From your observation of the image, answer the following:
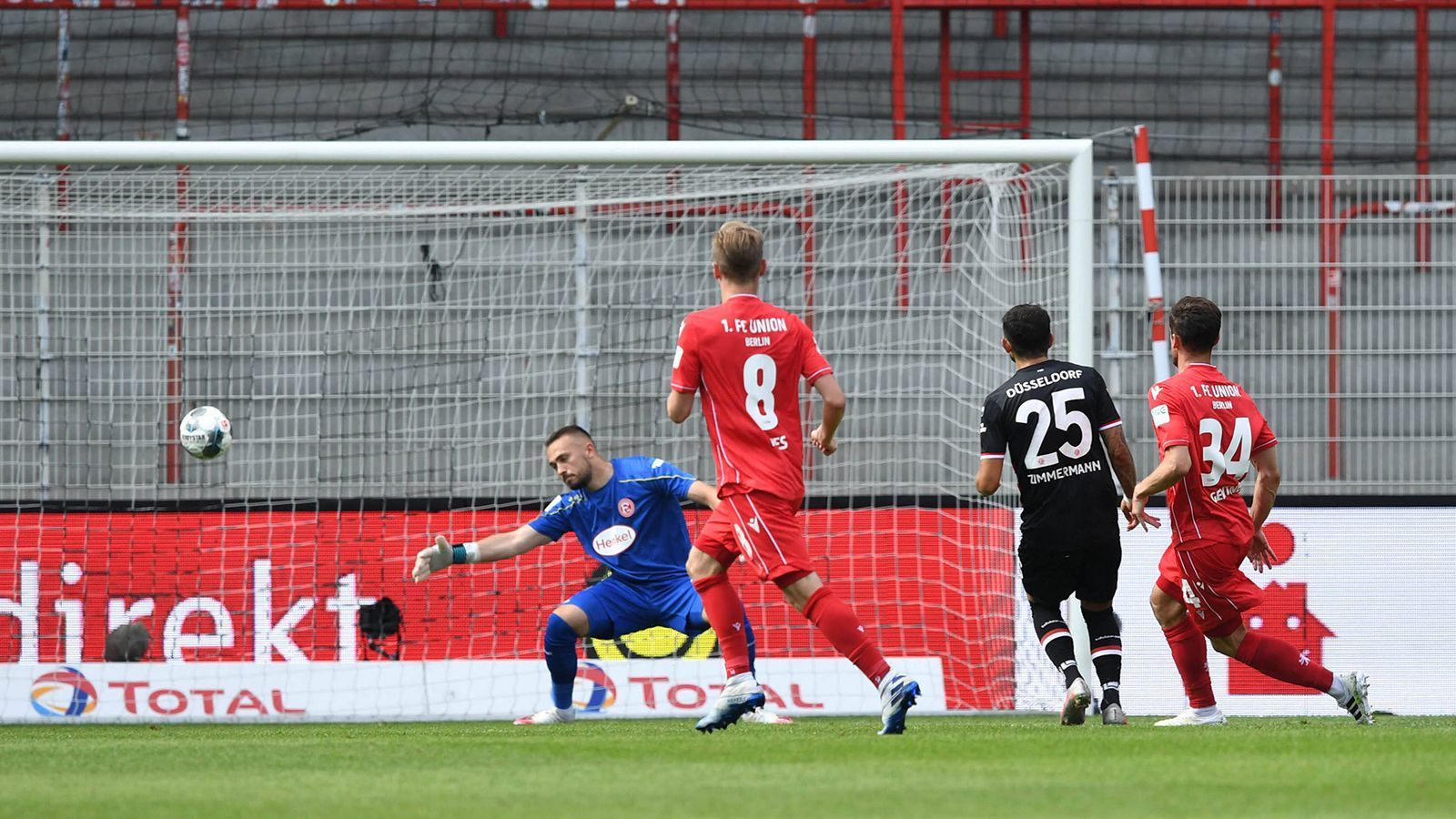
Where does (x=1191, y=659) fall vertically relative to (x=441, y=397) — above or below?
below

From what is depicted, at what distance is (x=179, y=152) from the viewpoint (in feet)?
24.5

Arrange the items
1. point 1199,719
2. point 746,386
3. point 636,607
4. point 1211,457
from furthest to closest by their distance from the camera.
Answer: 1. point 636,607
2. point 1199,719
3. point 1211,457
4. point 746,386

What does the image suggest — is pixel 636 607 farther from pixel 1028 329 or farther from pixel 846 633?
pixel 1028 329

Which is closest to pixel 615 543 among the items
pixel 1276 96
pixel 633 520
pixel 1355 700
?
pixel 633 520

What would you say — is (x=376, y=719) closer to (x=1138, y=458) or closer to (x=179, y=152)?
(x=179, y=152)

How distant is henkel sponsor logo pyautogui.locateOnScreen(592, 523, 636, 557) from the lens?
696cm

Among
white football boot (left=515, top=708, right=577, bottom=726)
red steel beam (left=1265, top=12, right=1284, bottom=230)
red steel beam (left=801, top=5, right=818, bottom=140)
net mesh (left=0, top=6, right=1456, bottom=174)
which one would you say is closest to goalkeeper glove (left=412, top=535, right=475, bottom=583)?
white football boot (left=515, top=708, right=577, bottom=726)

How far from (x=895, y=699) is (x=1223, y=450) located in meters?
1.58

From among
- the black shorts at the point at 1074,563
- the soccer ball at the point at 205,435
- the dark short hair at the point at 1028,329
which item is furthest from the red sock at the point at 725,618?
the soccer ball at the point at 205,435

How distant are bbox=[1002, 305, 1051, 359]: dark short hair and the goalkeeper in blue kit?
1.53 m

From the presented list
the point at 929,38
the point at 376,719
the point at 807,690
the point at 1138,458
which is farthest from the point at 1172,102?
the point at 376,719

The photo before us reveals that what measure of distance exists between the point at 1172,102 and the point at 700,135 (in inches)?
130

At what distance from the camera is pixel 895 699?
5223 millimetres

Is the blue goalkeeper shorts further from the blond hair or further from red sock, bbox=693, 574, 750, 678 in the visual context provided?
the blond hair
